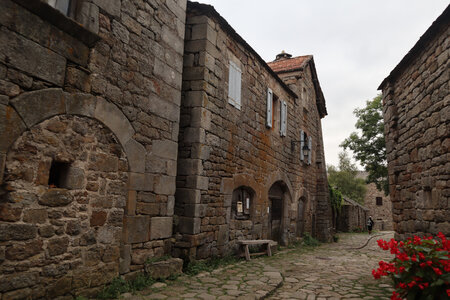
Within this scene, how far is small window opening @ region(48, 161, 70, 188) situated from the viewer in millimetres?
3449

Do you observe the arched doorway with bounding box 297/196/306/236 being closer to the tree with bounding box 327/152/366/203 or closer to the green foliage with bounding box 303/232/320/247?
the green foliage with bounding box 303/232/320/247

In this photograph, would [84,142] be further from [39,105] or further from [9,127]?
[9,127]

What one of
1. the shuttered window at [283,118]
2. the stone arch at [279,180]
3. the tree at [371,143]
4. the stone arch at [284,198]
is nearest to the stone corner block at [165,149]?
the stone arch at [279,180]

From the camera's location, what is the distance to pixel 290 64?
12641mm

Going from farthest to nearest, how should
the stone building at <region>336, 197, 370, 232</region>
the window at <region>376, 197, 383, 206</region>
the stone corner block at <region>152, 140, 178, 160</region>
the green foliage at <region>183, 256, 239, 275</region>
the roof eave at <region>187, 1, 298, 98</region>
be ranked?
the window at <region>376, 197, 383, 206</region>, the stone building at <region>336, 197, 370, 232</region>, the roof eave at <region>187, 1, 298, 98</region>, the green foliage at <region>183, 256, 239, 275</region>, the stone corner block at <region>152, 140, 178, 160</region>

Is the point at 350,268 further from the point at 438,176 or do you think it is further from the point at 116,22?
the point at 116,22

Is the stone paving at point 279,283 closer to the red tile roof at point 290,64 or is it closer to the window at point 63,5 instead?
the window at point 63,5

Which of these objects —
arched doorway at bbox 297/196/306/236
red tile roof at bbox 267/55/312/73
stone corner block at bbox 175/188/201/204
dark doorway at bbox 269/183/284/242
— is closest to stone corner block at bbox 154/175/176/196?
stone corner block at bbox 175/188/201/204

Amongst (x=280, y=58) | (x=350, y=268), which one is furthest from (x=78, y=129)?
(x=280, y=58)

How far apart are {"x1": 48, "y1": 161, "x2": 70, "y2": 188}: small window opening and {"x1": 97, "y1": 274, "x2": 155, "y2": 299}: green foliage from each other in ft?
4.46

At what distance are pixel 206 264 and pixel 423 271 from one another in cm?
364

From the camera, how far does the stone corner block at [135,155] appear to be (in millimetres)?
4289

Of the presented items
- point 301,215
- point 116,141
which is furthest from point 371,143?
point 116,141

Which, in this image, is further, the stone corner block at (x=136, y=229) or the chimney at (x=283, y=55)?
the chimney at (x=283, y=55)
